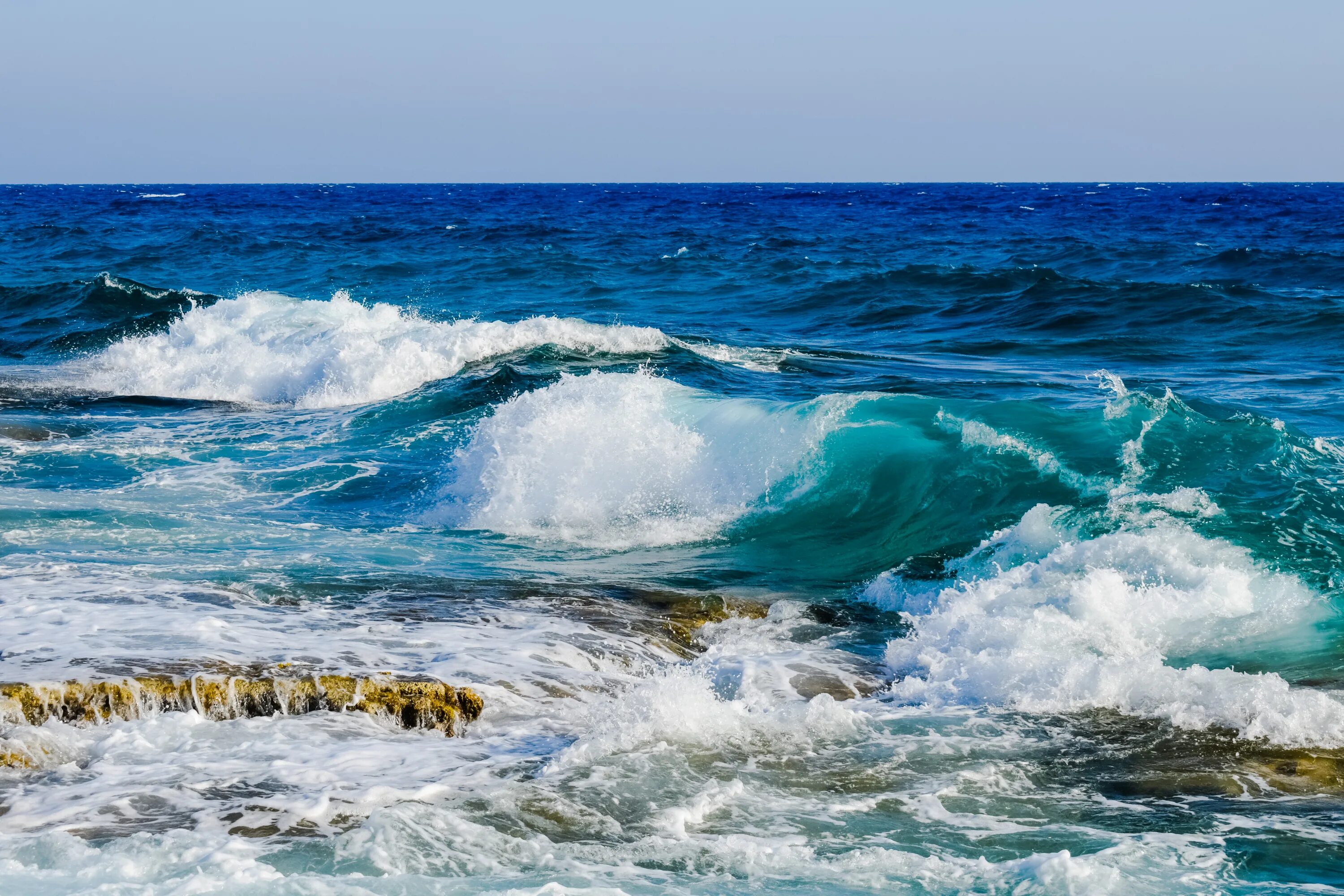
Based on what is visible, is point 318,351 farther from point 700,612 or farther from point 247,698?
point 247,698

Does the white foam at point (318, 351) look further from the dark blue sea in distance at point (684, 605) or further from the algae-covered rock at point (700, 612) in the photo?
the algae-covered rock at point (700, 612)

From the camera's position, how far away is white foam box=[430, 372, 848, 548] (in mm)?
9352

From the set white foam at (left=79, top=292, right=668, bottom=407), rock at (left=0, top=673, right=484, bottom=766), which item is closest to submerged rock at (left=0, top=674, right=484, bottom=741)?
rock at (left=0, top=673, right=484, bottom=766)

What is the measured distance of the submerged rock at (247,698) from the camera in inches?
199

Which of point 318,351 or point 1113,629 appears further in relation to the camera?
point 318,351

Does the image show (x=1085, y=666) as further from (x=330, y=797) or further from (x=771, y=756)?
(x=330, y=797)

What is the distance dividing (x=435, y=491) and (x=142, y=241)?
1304 inches

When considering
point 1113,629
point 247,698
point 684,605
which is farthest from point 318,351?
point 1113,629

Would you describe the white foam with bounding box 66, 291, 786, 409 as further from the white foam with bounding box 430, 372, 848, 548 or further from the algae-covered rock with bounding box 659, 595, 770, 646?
the algae-covered rock with bounding box 659, 595, 770, 646

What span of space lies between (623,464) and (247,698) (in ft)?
16.9

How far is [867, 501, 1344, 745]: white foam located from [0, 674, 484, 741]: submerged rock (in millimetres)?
2143

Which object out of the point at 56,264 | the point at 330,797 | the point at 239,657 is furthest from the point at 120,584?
the point at 56,264

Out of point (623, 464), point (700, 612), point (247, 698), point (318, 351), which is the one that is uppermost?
point (318, 351)

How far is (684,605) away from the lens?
711cm
